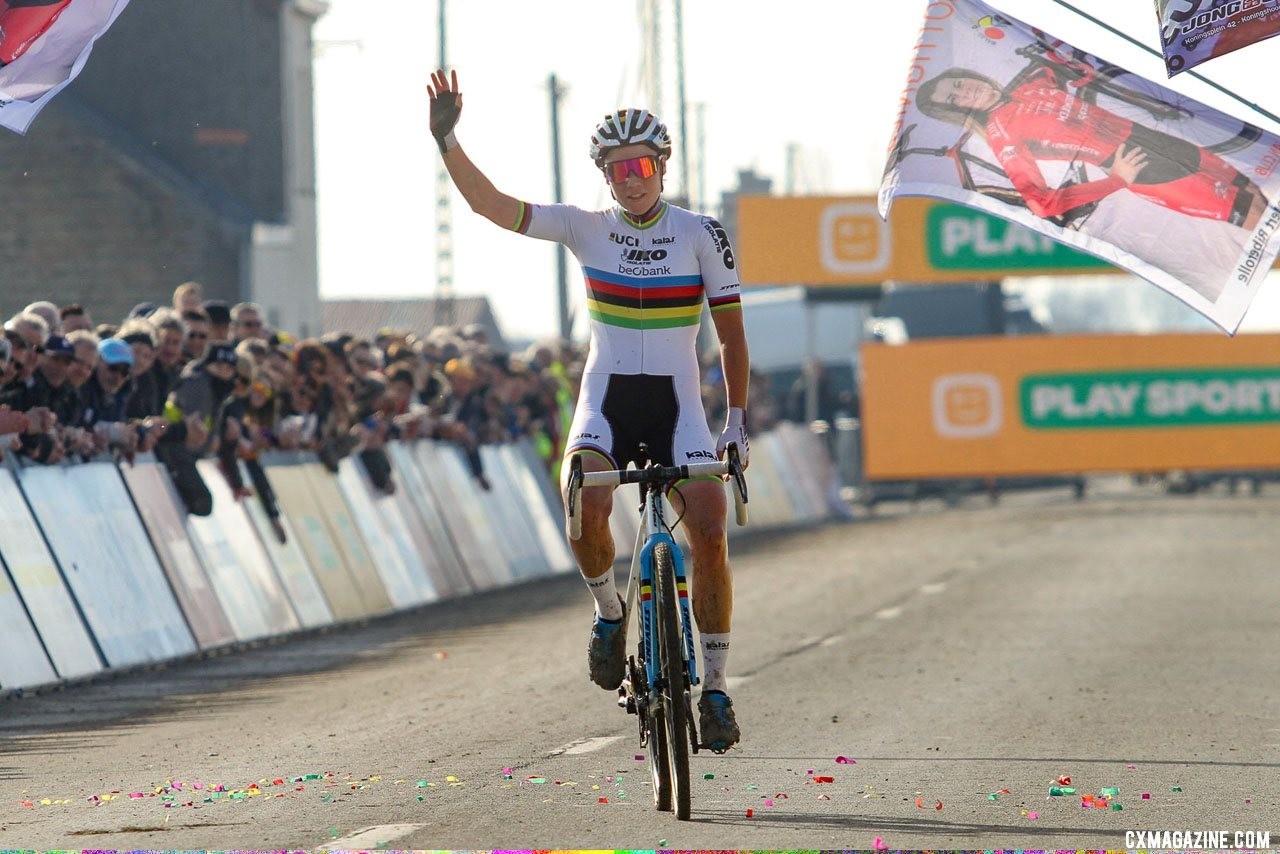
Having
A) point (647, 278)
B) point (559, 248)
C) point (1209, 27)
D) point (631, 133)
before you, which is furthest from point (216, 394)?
point (559, 248)

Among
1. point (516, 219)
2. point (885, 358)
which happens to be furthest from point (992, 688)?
point (885, 358)

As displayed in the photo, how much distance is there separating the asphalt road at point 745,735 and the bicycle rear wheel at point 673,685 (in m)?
0.17

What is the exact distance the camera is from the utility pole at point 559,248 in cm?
4353

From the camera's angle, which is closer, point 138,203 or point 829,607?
point 829,607

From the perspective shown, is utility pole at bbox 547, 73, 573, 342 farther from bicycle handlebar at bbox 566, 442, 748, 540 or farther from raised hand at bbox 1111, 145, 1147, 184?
bicycle handlebar at bbox 566, 442, 748, 540

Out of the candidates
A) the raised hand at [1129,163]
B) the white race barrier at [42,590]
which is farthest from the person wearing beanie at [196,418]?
the raised hand at [1129,163]

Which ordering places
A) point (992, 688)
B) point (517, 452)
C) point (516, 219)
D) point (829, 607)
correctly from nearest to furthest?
point (516, 219)
point (992, 688)
point (829, 607)
point (517, 452)

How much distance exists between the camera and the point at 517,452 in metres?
24.5

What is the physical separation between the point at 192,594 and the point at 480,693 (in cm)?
353

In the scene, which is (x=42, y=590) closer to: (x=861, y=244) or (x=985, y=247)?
(x=861, y=244)

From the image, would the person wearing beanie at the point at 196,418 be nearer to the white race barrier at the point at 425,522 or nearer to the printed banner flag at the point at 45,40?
the white race barrier at the point at 425,522

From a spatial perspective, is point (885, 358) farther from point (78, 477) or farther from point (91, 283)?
point (78, 477)

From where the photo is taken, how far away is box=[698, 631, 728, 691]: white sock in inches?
328

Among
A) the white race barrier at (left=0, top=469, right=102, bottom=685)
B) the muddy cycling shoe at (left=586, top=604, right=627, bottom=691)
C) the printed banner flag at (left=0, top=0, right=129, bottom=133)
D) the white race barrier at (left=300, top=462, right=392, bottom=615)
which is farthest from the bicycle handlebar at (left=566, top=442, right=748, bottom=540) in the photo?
the white race barrier at (left=300, top=462, right=392, bottom=615)
